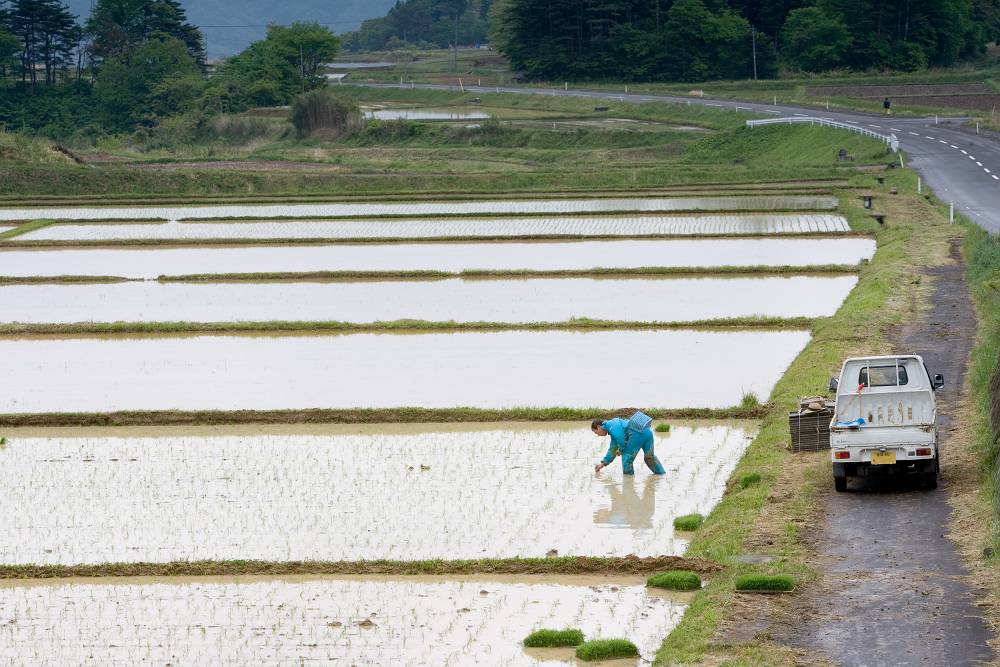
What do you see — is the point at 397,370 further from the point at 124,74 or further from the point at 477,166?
the point at 124,74

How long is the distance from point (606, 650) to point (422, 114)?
2909 inches

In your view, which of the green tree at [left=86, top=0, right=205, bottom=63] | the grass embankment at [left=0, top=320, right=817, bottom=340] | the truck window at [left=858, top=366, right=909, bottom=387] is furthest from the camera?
the green tree at [left=86, top=0, right=205, bottom=63]

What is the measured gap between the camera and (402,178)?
5216cm

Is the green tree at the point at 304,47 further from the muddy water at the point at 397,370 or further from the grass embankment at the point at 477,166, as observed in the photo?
the muddy water at the point at 397,370

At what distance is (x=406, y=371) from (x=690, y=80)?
71687 millimetres

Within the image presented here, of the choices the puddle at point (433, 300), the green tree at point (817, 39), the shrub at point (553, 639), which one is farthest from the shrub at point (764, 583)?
the green tree at point (817, 39)

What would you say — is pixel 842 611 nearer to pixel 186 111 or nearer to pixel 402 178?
pixel 402 178

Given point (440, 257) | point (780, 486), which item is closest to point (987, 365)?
point (780, 486)

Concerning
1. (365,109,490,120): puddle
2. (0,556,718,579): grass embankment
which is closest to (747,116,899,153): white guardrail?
(365,109,490,120): puddle

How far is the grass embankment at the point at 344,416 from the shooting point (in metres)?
17.9

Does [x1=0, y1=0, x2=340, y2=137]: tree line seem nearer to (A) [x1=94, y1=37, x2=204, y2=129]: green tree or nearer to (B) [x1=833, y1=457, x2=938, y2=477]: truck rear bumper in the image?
(A) [x1=94, y1=37, x2=204, y2=129]: green tree

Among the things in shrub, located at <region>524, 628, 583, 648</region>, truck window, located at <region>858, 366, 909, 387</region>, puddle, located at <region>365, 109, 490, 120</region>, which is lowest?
shrub, located at <region>524, 628, 583, 648</region>

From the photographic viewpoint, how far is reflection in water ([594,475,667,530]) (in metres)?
13.8

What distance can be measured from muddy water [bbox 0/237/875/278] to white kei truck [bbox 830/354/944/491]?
48.5 ft
